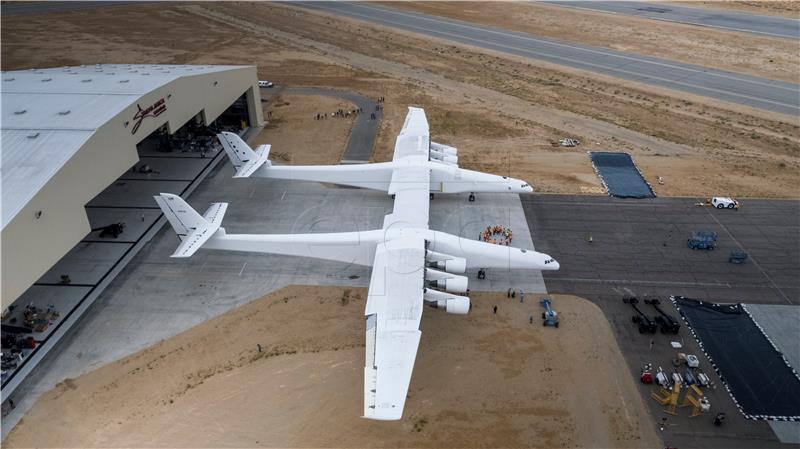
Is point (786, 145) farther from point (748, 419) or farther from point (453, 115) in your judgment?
point (748, 419)

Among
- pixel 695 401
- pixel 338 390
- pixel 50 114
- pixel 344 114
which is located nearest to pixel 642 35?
pixel 344 114

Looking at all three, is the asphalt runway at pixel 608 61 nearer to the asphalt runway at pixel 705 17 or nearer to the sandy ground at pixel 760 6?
the asphalt runway at pixel 705 17

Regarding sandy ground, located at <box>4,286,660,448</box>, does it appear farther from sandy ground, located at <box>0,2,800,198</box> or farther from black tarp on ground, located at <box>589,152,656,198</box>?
sandy ground, located at <box>0,2,800,198</box>

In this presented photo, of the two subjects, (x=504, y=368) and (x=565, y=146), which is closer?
(x=504, y=368)

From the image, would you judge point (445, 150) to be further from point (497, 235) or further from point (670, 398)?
point (670, 398)

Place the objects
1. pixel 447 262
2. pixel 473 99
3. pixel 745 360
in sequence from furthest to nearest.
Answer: pixel 473 99 → pixel 447 262 → pixel 745 360

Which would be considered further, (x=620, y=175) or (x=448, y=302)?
(x=620, y=175)

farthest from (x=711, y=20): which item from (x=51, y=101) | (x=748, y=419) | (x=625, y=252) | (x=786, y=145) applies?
(x=51, y=101)

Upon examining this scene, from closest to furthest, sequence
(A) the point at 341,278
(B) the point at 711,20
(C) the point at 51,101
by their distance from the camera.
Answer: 1. (A) the point at 341,278
2. (C) the point at 51,101
3. (B) the point at 711,20

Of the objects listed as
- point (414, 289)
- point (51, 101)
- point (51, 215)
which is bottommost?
point (414, 289)
